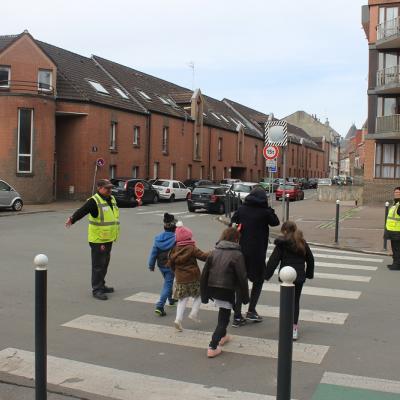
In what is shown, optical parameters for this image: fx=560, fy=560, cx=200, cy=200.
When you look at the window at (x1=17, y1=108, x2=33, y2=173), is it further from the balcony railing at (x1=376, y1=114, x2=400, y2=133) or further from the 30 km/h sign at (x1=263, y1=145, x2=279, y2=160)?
the balcony railing at (x1=376, y1=114, x2=400, y2=133)

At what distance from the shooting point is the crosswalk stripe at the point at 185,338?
5.69 m

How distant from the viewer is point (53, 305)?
758 cm

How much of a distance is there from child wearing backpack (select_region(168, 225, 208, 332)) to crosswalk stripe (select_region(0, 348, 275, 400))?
1.43 metres

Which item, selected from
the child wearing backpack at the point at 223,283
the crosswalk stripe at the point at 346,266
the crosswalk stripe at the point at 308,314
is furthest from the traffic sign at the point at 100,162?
the child wearing backpack at the point at 223,283

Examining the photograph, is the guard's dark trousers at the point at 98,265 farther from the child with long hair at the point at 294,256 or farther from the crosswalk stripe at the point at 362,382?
the crosswalk stripe at the point at 362,382

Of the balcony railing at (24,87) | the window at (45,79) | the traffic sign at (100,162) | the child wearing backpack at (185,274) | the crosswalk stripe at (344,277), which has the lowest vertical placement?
the crosswalk stripe at (344,277)

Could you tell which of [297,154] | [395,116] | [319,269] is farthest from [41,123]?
[297,154]

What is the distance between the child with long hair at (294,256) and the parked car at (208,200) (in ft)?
68.2

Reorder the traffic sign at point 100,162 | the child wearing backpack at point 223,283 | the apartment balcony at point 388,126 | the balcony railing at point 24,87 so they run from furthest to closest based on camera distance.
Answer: the traffic sign at point 100,162 < the apartment balcony at point 388,126 < the balcony railing at point 24,87 < the child wearing backpack at point 223,283

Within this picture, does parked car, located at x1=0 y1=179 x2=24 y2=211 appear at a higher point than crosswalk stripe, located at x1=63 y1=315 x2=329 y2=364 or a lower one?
higher

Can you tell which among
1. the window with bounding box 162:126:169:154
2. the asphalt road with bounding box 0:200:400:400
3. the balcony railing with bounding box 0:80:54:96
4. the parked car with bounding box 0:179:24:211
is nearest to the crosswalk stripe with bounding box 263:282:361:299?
the asphalt road with bounding box 0:200:400:400

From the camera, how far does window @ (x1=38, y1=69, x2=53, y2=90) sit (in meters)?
31.3

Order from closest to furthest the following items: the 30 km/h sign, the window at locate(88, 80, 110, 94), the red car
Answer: the 30 km/h sign, the window at locate(88, 80, 110, 94), the red car

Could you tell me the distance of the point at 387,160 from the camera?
32.7m
